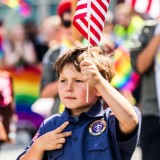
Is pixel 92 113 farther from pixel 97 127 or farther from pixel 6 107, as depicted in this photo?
pixel 6 107

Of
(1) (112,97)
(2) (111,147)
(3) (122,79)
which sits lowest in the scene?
(3) (122,79)

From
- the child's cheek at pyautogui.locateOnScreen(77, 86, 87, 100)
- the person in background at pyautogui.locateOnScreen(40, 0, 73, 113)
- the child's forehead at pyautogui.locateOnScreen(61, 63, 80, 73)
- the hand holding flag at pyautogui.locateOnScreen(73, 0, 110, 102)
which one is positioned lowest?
the person in background at pyautogui.locateOnScreen(40, 0, 73, 113)

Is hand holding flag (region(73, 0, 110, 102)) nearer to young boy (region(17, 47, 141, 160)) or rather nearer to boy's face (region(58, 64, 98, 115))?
young boy (region(17, 47, 141, 160))

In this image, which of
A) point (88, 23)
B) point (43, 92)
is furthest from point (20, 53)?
point (88, 23)

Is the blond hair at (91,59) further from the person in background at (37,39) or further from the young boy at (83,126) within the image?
the person in background at (37,39)

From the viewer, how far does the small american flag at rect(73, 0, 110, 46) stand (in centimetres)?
565

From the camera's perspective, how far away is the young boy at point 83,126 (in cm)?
527

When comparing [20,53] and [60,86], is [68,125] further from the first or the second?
[20,53]

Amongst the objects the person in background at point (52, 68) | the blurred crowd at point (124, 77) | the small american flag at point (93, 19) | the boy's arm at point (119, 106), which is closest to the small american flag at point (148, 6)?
the blurred crowd at point (124, 77)

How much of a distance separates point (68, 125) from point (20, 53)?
11.8 meters

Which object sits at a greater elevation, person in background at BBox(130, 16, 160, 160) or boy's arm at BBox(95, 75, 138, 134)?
boy's arm at BBox(95, 75, 138, 134)

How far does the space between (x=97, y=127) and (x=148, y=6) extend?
2999 millimetres

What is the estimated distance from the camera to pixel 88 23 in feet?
18.4

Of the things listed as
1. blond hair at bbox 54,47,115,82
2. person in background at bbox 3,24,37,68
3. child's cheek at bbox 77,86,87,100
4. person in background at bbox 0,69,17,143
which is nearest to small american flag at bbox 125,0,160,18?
person in background at bbox 0,69,17,143
